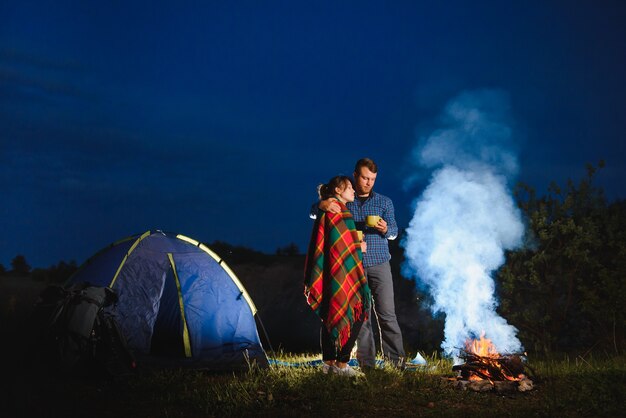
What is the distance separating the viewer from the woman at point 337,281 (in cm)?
619

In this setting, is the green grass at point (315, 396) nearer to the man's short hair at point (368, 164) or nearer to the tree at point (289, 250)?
the man's short hair at point (368, 164)

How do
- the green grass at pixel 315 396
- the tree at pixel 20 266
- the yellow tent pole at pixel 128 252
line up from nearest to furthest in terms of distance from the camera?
the green grass at pixel 315 396 < the yellow tent pole at pixel 128 252 < the tree at pixel 20 266

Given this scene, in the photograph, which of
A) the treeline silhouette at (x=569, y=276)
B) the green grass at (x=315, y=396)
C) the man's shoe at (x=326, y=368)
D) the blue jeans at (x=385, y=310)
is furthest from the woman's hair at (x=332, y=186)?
the treeline silhouette at (x=569, y=276)

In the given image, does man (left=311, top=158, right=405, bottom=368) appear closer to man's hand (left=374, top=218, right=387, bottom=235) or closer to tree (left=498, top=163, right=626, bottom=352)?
man's hand (left=374, top=218, right=387, bottom=235)

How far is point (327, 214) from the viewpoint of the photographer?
6301 millimetres

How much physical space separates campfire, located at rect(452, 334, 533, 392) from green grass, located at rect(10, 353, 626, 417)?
10 centimetres

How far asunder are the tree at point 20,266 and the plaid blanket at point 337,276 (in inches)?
931

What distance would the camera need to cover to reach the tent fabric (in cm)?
774

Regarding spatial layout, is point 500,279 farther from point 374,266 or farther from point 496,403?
point 496,403

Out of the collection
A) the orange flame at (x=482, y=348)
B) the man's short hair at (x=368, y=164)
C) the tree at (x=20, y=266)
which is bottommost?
the orange flame at (x=482, y=348)

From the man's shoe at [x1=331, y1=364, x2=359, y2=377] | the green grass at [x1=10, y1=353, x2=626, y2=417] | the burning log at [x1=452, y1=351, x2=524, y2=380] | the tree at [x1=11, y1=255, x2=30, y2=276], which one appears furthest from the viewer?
the tree at [x1=11, y1=255, x2=30, y2=276]

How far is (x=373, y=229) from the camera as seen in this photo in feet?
22.5

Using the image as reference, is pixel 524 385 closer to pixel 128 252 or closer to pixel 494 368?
pixel 494 368

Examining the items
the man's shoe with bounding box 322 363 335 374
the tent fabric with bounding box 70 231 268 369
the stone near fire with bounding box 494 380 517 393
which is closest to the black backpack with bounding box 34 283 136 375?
the tent fabric with bounding box 70 231 268 369
